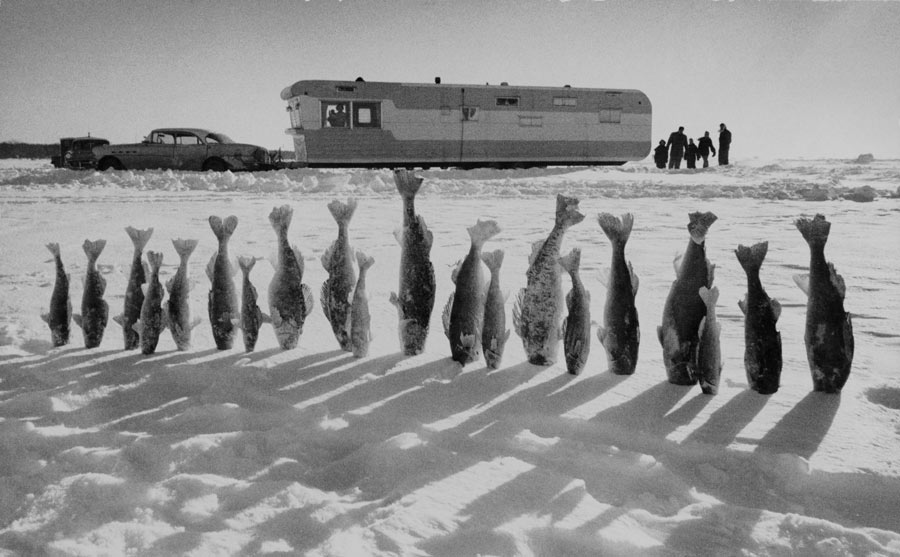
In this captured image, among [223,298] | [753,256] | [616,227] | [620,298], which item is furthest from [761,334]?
[223,298]

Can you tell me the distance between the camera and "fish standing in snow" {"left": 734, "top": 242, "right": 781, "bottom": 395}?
3154 mm

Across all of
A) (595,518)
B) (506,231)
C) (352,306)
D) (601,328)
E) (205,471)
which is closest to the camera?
(595,518)

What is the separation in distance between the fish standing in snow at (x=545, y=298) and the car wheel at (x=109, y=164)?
1932cm

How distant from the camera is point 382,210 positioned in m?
11.6

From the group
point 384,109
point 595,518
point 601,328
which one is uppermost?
point 384,109

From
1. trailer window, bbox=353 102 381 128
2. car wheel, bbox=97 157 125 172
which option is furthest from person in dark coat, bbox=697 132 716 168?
car wheel, bbox=97 157 125 172

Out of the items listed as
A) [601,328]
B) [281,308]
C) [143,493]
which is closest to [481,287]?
[601,328]

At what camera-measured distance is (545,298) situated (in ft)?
11.4

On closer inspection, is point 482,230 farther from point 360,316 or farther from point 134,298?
point 134,298

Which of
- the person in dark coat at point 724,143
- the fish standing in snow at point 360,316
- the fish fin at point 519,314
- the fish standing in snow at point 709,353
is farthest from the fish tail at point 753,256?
the person in dark coat at point 724,143

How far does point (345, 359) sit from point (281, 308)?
459 millimetres

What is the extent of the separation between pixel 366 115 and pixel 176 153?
5421 mm

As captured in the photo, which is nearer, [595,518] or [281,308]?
[595,518]

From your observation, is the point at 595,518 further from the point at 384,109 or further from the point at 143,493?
the point at 384,109
